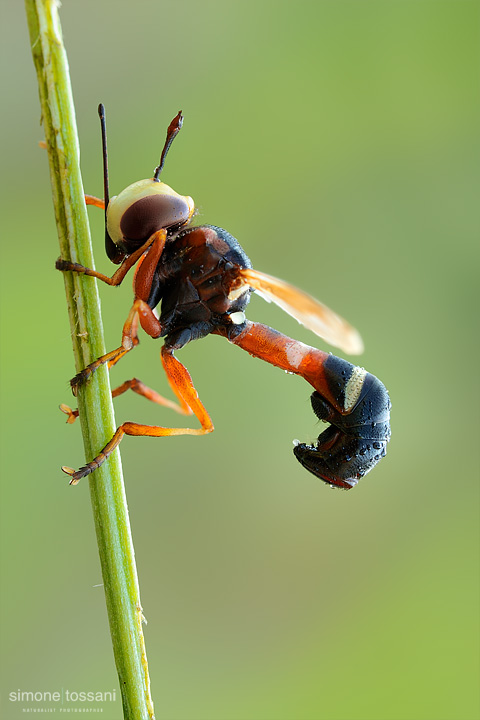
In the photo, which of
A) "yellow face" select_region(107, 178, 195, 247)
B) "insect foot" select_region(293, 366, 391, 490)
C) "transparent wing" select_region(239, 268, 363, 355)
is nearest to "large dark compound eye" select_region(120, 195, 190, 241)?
"yellow face" select_region(107, 178, 195, 247)

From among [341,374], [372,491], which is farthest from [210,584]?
[341,374]

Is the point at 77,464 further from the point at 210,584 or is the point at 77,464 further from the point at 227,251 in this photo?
the point at 227,251

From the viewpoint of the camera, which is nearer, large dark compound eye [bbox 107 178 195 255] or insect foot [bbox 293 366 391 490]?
large dark compound eye [bbox 107 178 195 255]

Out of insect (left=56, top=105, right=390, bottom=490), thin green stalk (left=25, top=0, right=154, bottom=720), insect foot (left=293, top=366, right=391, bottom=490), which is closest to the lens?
thin green stalk (left=25, top=0, right=154, bottom=720)

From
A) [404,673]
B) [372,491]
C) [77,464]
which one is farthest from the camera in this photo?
[372,491]

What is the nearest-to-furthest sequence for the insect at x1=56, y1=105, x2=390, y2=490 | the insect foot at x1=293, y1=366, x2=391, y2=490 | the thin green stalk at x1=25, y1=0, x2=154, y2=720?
the thin green stalk at x1=25, y1=0, x2=154, y2=720, the insect at x1=56, y1=105, x2=390, y2=490, the insect foot at x1=293, y1=366, x2=391, y2=490

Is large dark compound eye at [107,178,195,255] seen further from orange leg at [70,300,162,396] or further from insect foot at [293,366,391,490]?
insect foot at [293,366,391,490]
